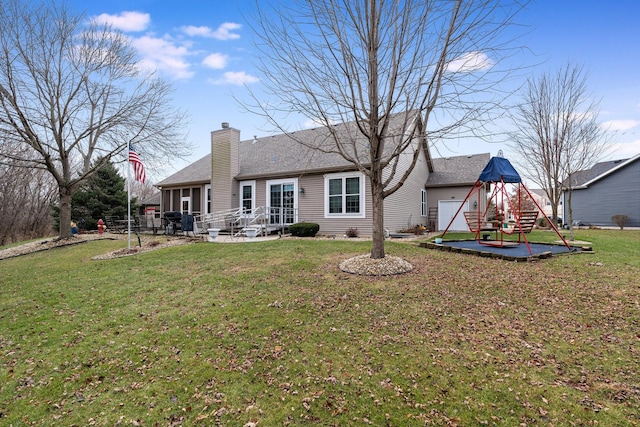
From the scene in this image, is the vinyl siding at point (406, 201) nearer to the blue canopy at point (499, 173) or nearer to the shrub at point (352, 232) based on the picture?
→ the shrub at point (352, 232)

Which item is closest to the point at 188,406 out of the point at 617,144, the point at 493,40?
the point at 493,40

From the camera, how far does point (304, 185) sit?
600 inches

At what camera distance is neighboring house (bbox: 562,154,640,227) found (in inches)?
807

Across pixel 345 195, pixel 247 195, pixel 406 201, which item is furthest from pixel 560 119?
pixel 247 195

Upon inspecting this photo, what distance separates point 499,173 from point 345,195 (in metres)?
6.33

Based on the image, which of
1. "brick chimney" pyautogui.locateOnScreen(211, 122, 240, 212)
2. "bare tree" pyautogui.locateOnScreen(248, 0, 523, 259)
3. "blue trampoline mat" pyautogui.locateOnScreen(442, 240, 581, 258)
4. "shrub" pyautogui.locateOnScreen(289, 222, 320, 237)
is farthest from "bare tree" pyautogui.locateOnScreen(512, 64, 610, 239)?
"brick chimney" pyautogui.locateOnScreen(211, 122, 240, 212)

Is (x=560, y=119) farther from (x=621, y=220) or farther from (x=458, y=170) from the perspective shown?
(x=621, y=220)

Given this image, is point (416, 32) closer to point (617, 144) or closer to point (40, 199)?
point (617, 144)

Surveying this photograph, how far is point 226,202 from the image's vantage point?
1692 cm

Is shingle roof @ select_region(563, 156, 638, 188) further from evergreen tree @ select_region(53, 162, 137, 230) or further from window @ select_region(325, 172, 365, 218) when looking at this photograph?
evergreen tree @ select_region(53, 162, 137, 230)

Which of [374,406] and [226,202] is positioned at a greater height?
[226,202]

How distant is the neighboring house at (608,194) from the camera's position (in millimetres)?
20500

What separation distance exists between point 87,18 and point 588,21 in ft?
63.2

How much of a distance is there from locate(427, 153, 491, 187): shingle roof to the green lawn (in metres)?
11.2
